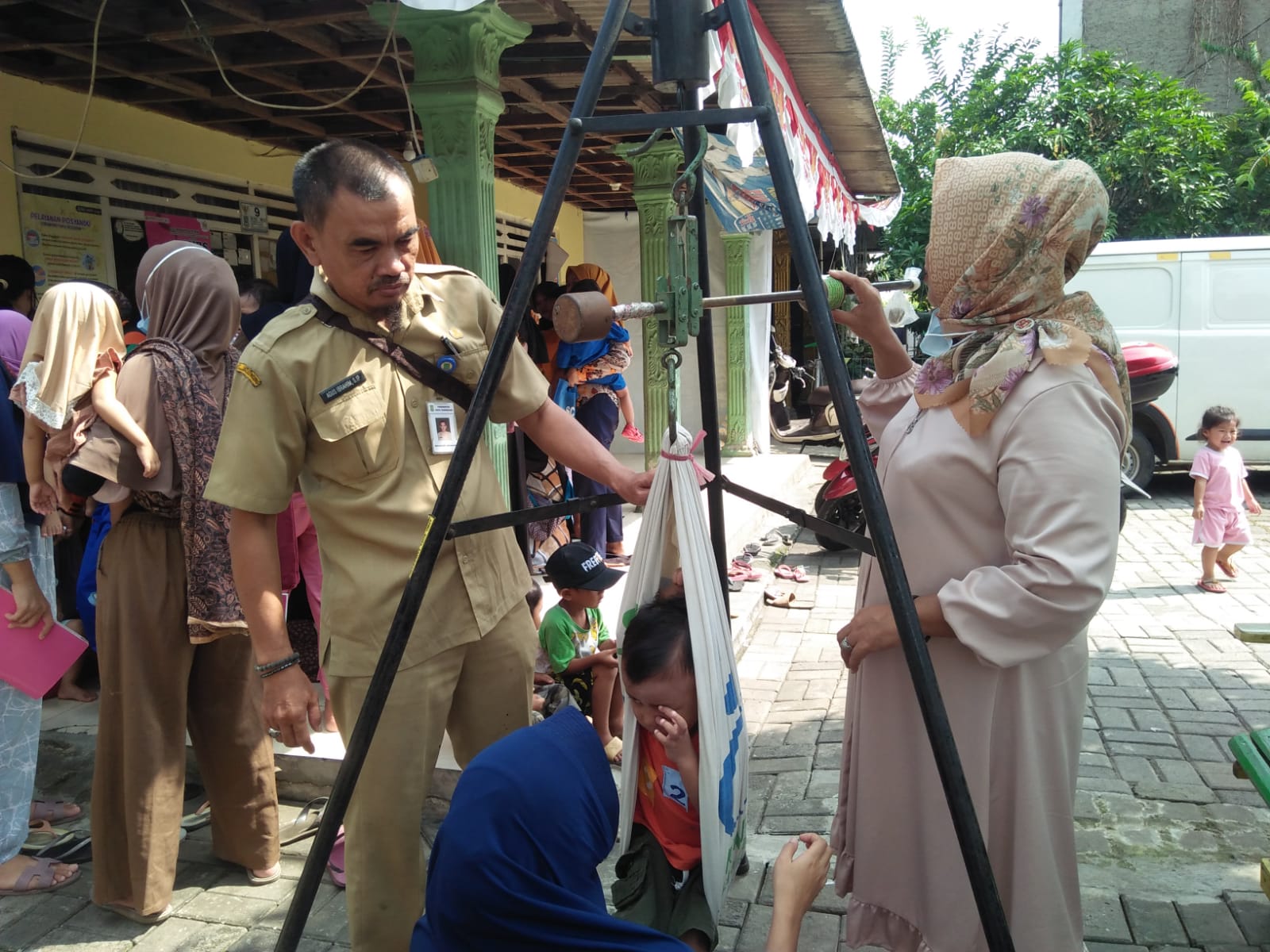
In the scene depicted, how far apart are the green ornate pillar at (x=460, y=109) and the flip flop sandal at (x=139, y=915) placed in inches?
68.7

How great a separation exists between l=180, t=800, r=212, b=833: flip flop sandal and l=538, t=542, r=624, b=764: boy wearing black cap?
119cm

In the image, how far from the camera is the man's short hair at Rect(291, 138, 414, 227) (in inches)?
65.4

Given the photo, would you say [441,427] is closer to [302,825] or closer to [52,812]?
[302,825]

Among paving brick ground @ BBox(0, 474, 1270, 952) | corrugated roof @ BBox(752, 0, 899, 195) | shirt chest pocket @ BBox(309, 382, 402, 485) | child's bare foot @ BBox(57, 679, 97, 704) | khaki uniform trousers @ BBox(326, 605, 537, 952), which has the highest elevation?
corrugated roof @ BBox(752, 0, 899, 195)

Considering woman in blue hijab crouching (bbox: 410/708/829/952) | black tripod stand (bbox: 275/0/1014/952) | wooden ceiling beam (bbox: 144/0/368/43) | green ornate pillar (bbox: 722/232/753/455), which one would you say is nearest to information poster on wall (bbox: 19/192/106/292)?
wooden ceiling beam (bbox: 144/0/368/43)

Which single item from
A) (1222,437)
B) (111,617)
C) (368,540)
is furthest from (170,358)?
(1222,437)


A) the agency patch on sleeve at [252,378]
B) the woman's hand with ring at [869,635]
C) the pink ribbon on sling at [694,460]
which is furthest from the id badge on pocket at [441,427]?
the woman's hand with ring at [869,635]

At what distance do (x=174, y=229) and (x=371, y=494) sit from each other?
433 cm

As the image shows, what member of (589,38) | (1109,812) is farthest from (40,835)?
(589,38)

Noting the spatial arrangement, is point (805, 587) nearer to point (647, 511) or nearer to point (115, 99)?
point (647, 511)

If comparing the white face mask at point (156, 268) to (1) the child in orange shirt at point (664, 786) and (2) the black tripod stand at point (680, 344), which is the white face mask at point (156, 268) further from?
(1) the child in orange shirt at point (664, 786)

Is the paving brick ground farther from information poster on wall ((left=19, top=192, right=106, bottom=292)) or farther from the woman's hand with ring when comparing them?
information poster on wall ((left=19, top=192, right=106, bottom=292))

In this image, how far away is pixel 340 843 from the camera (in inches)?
109

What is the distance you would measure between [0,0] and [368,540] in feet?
10.1
